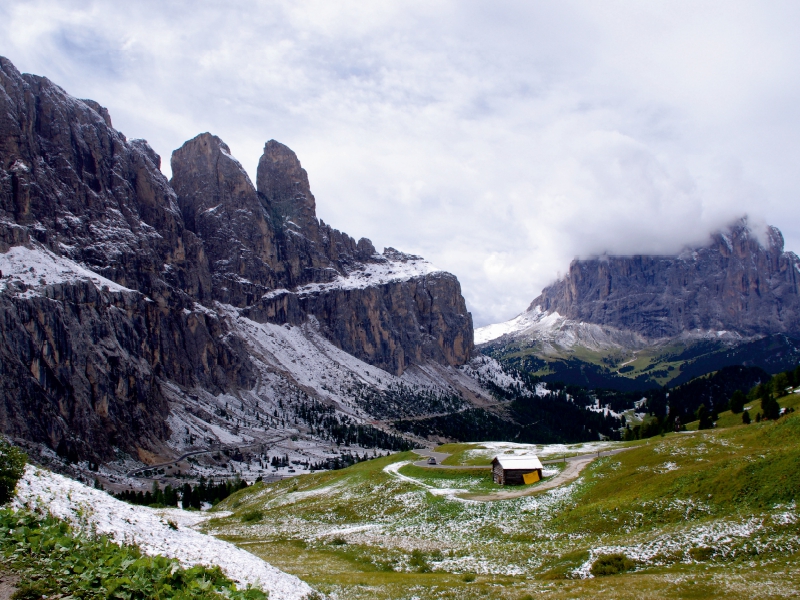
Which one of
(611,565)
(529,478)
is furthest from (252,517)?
(611,565)

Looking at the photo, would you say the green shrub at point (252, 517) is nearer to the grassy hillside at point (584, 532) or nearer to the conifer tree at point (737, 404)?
the grassy hillside at point (584, 532)

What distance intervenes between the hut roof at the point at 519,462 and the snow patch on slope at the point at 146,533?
4169cm

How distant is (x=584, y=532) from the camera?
125 feet

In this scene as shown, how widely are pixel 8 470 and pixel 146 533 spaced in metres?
6.70

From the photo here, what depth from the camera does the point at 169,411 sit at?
197 metres

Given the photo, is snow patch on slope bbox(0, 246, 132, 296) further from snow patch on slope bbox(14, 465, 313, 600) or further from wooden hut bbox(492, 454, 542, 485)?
snow patch on slope bbox(14, 465, 313, 600)

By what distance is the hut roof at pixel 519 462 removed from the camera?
202 feet

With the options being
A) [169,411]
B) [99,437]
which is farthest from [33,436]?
[169,411]

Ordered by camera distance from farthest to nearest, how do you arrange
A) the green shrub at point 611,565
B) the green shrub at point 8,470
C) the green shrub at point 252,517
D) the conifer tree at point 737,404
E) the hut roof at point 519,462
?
the conifer tree at point 737,404
the green shrub at point 252,517
the hut roof at point 519,462
the green shrub at point 611,565
the green shrub at point 8,470

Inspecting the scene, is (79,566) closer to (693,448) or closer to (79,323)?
(693,448)

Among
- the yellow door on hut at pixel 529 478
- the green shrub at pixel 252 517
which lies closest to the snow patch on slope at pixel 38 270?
the green shrub at pixel 252 517

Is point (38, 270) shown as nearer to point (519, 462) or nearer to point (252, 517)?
point (252, 517)

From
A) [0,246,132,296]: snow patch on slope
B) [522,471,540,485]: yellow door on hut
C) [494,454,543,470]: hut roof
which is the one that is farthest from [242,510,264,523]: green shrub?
[0,246,132,296]: snow patch on slope

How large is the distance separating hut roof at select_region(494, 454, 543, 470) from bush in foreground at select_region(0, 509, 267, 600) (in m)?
48.6
